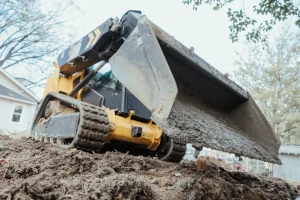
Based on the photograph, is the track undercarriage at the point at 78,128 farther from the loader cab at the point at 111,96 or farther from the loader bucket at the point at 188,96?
the loader bucket at the point at 188,96

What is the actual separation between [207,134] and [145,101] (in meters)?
0.56

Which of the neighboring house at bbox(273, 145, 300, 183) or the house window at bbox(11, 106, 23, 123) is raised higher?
the house window at bbox(11, 106, 23, 123)

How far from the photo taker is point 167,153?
4.00 metres

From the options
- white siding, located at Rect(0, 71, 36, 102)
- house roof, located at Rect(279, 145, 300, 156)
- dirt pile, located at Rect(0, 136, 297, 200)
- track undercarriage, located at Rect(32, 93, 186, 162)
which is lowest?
dirt pile, located at Rect(0, 136, 297, 200)

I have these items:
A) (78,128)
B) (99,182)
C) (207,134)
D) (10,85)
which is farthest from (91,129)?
(10,85)

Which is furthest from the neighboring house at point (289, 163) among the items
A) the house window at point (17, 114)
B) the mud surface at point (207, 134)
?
the house window at point (17, 114)

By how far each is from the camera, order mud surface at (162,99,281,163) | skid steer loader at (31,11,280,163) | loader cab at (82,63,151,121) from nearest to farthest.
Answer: mud surface at (162,99,281,163) → skid steer loader at (31,11,280,163) → loader cab at (82,63,151,121)

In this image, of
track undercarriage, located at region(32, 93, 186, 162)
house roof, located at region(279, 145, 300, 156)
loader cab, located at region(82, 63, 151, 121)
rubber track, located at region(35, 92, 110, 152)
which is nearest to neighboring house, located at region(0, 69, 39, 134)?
track undercarriage, located at region(32, 93, 186, 162)

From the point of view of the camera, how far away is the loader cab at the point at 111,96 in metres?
3.63

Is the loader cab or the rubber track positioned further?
the loader cab

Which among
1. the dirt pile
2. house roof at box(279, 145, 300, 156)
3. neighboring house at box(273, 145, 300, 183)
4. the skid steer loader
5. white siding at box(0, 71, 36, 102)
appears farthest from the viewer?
white siding at box(0, 71, 36, 102)

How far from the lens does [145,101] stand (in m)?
1.88

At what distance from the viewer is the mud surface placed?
1.73 m

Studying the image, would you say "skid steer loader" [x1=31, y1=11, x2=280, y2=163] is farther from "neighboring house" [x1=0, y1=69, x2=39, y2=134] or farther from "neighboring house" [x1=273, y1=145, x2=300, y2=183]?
"neighboring house" [x1=0, y1=69, x2=39, y2=134]
